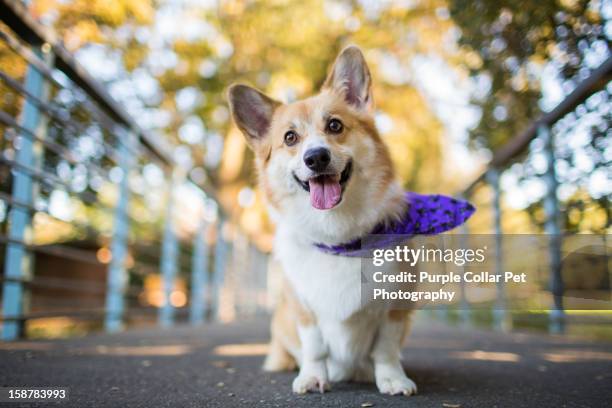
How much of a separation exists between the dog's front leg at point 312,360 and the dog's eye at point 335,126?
2.58 feet

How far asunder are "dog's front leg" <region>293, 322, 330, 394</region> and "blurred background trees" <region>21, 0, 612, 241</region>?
115 centimetres

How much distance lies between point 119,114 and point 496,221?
3544 mm

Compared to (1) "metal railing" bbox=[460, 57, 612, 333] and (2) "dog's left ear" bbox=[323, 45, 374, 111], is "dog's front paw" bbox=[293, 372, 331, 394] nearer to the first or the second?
(2) "dog's left ear" bbox=[323, 45, 374, 111]

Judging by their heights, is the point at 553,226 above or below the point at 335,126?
below

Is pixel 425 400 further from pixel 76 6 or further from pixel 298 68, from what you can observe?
pixel 298 68

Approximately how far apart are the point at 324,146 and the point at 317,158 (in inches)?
2.2

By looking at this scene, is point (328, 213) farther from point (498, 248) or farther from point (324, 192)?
point (498, 248)

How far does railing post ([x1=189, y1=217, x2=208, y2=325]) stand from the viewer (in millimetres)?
6171

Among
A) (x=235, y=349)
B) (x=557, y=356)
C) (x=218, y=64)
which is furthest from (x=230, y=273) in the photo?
(x=557, y=356)

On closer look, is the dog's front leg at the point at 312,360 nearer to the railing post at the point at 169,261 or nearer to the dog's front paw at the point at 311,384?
the dog's front paw at the point at 311,384

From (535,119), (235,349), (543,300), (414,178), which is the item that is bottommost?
(235,349)

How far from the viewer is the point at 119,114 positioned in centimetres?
396

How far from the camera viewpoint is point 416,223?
1954 mm

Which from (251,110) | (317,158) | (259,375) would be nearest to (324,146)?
(317,158)
